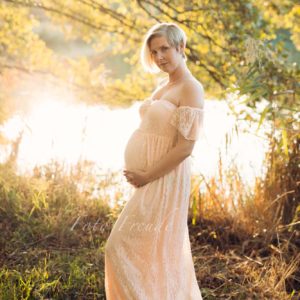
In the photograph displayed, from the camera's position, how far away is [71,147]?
18.0ft

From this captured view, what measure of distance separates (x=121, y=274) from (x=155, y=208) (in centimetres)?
36

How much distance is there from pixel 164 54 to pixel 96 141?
417 cm

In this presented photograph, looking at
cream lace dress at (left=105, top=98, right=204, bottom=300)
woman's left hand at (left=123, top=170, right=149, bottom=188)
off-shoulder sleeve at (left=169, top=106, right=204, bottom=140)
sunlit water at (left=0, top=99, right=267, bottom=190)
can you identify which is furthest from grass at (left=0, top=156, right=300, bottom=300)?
off-shoulder sleeve at (left=169, top=106, right=204, bottom=140)

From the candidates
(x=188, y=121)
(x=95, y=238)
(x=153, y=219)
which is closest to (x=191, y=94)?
(x=188, y=121)

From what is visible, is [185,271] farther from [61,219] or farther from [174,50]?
[61,219]

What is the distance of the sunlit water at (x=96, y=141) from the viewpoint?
15.8 ft

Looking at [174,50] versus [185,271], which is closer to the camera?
[174,50]

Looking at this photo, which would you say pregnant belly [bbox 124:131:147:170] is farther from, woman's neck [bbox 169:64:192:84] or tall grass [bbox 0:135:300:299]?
tall grass [bbox 0:135:300:299]

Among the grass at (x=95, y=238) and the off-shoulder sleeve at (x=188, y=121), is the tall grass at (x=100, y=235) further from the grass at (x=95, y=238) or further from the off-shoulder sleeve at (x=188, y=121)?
the off-shoulder sleeve at (x=188, y=121)

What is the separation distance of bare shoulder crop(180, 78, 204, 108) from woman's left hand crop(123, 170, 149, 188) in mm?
391

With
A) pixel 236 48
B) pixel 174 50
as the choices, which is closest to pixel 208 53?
pixel 236 48

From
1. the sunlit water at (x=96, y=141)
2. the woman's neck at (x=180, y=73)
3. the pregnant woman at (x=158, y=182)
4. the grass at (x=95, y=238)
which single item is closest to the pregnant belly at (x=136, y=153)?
the pregnant woman at (x=158, y=182)

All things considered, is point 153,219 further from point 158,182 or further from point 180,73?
point 180,73

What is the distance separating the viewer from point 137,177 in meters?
2.31
